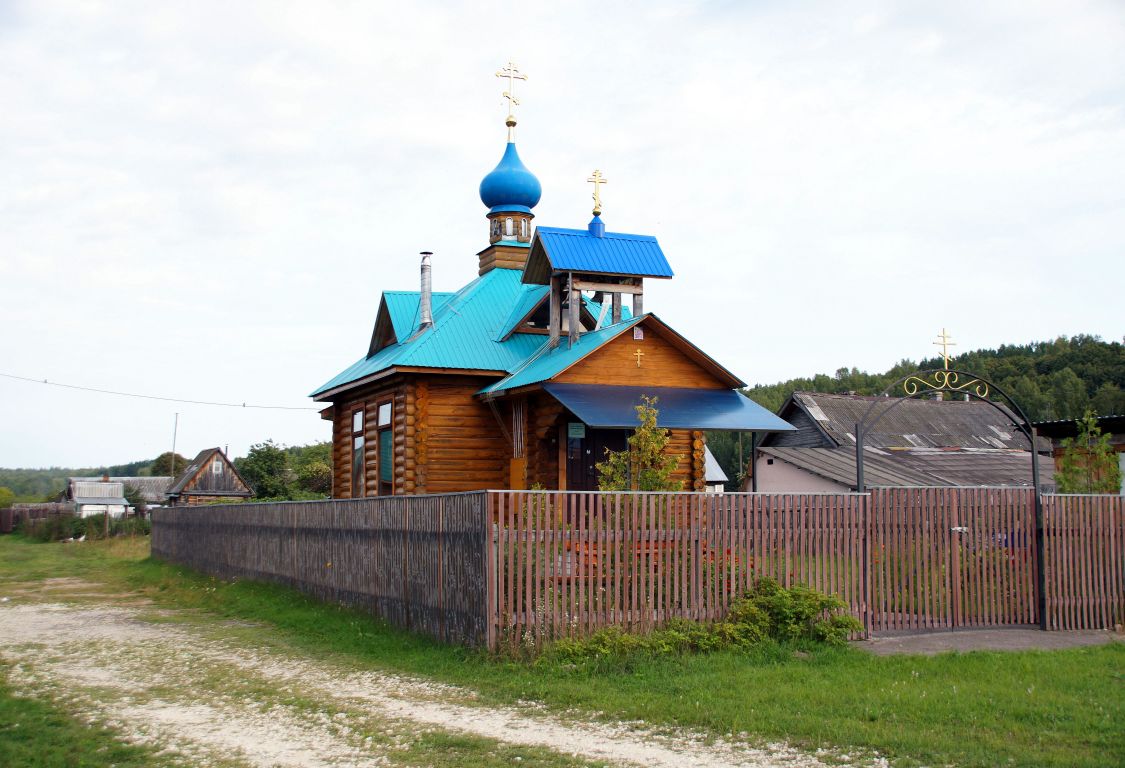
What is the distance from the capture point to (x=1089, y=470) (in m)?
16.5

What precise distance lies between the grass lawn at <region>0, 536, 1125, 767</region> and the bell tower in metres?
13.9

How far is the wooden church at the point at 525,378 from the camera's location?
739 inches

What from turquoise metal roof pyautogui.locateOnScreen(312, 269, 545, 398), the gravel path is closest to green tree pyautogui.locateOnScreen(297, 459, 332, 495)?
turquoise metal roof pyautogui.locateOnScreen(312, 269, 545, 398)

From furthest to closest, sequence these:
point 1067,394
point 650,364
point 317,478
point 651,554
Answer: point 1067,394
point 317,478
point 650,364
point 651,554

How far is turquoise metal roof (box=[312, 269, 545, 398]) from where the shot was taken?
862 inches

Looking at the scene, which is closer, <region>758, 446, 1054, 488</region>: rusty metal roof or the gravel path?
the gravel path

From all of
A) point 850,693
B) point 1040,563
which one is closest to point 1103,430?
point 1040,563

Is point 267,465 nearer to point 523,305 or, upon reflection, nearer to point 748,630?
point 523,305

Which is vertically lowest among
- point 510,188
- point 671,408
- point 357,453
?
point 357,453

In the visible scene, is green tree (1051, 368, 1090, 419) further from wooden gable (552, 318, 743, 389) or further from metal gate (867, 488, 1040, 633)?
metal gate (867, 488, 1040, 633)

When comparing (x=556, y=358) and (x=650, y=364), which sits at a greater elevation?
(x=556, y=358)

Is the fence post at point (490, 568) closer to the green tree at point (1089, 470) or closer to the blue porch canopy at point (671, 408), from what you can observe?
the blue porch canopy at point (671, 408)

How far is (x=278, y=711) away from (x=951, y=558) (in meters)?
8.28

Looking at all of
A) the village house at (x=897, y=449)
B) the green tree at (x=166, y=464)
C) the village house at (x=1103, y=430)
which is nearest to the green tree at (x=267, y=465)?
the village house at (x=897, y=449)
